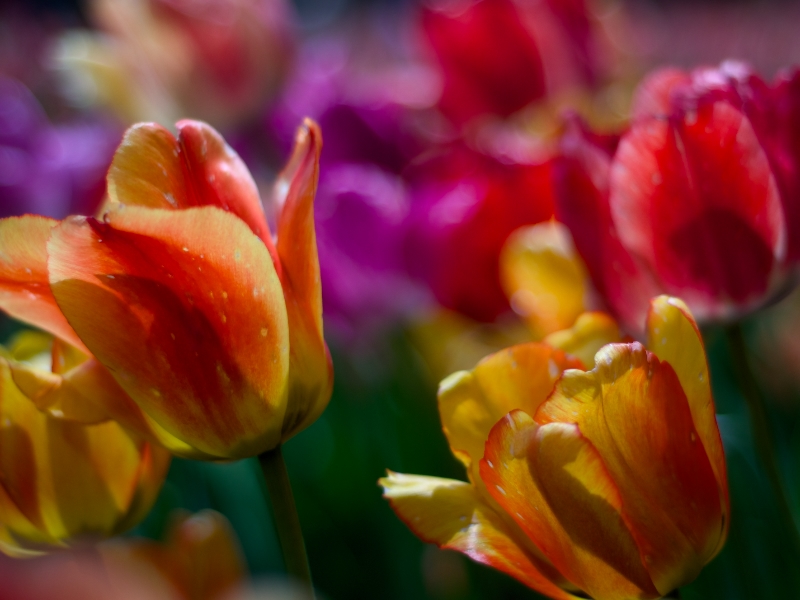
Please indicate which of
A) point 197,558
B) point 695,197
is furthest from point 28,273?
point 695,197

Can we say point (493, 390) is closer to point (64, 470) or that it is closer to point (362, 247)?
point (64, 470)

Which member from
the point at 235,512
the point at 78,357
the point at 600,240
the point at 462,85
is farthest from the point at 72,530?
the point at 462,85

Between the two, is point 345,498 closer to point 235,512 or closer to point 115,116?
point 235,512

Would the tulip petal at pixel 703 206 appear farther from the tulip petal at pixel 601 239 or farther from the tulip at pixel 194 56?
the tulip at pixel 194 56

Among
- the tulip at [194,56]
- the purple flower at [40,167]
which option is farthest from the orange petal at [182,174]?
the tulip at [194,56]

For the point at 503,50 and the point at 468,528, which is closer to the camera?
the point at 468,528

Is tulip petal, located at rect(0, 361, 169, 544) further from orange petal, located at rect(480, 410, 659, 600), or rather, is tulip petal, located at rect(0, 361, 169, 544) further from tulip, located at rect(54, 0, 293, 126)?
tulip, located at rect(54, 0, 293, 126)
